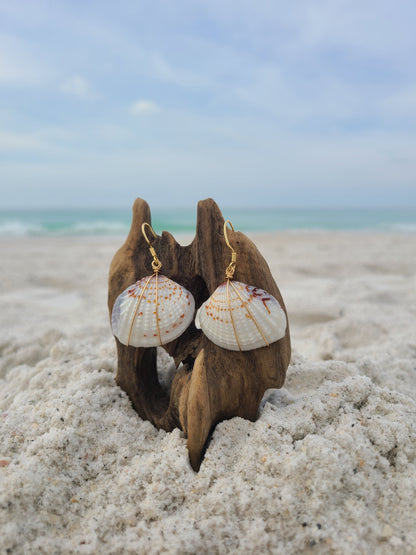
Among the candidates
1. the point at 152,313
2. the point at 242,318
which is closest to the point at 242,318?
the point at 242,318

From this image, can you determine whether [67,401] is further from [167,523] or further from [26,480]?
[167,523]

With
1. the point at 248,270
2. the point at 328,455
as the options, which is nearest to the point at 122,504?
the point at 328,455

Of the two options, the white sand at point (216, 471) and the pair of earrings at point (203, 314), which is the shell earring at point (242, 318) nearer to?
the pair of earrings at point (203, 314)

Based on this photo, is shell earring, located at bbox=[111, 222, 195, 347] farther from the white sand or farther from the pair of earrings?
the white sand

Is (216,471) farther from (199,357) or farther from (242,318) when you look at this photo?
(242,318)

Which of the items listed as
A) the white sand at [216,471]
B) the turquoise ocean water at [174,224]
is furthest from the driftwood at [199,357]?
the turquoise ocean water at [174,224]

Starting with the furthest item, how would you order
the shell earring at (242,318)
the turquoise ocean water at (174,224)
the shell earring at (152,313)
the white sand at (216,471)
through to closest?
the turquoise ocean water at (174,224)
the shell earring at (152,313)
the shell earring at (242,318)
the white sand at (216,471)

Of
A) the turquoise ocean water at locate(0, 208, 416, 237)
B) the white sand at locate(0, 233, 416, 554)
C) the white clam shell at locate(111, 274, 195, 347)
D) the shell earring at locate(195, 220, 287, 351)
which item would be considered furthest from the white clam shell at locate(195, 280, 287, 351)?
the turquoise ocean water at locate(0, 208, 416, 237)
